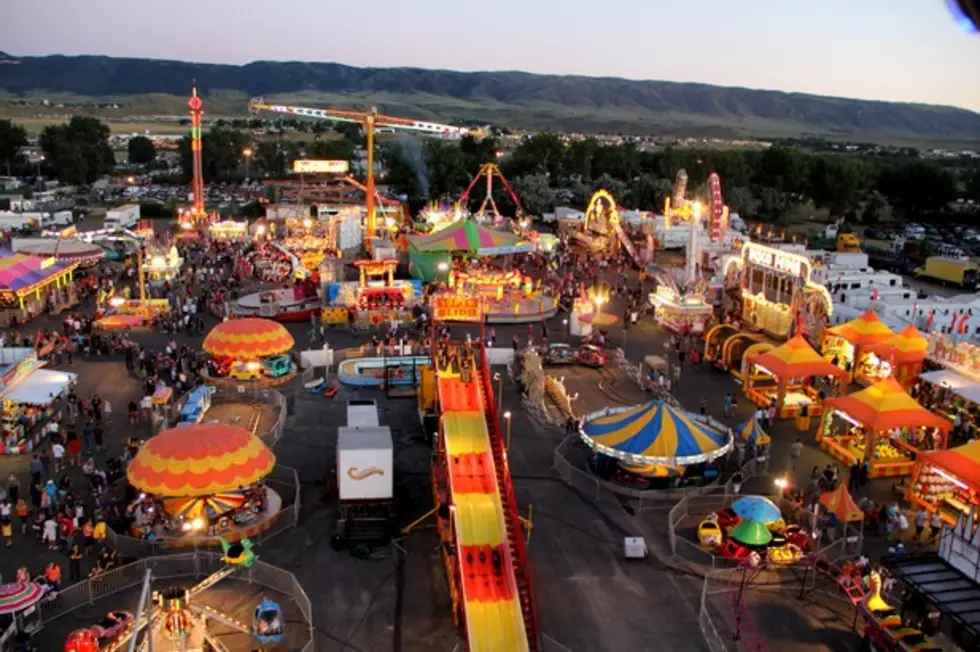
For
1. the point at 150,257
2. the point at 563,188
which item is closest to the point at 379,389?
the point at 150,257

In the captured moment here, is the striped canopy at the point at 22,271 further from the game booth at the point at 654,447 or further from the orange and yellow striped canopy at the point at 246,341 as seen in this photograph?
the game booth at the point at 654,447

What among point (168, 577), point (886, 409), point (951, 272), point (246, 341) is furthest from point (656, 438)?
point (951, 272)

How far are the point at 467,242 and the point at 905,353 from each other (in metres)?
22.5

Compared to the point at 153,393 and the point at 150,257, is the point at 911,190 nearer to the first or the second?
the point at 150,257

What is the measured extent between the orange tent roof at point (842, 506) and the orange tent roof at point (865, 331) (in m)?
11.8

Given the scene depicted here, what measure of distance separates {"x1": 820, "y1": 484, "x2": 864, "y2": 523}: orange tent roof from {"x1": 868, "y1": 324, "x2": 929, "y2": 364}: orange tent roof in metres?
→ 10.2

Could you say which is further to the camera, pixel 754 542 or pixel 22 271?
pixel 22 271

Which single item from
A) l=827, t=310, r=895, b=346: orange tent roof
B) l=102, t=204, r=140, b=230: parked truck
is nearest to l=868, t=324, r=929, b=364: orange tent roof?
l=827, t=310, r=895, b=346: orange tent roof

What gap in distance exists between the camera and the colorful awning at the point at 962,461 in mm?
19469

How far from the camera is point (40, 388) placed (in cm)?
2539

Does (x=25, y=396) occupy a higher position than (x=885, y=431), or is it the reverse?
(x=885, y=431)

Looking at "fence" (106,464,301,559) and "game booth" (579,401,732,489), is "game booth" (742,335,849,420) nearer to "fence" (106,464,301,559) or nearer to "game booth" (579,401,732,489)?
"game booth" (579,401,732,489)

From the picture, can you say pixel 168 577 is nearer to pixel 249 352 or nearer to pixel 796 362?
pixel 249 352

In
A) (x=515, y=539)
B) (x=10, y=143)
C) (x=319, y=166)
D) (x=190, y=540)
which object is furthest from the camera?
(x=10, y=143)
